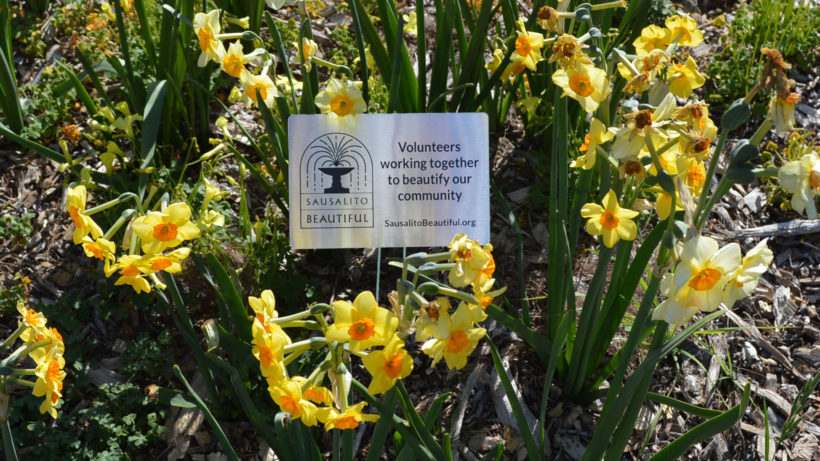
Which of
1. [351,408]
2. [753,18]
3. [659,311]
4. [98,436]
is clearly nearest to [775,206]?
[753,18]

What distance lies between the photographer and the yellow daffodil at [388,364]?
4.57 ft

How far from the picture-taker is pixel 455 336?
4.58 ft

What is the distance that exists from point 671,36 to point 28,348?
1.76 m

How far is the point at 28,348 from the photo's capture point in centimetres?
163

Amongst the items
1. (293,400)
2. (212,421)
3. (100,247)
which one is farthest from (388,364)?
(100,247)

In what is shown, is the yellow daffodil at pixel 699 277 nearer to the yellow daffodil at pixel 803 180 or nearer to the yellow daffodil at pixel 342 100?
the yellow daffodil at pixel 803 180

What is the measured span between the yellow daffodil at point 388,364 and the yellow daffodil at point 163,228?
542mm

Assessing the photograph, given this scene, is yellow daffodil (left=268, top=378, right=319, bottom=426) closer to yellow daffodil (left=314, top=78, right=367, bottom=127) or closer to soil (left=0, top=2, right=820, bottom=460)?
soil (left=0, top=2, right=820, bottom=460)

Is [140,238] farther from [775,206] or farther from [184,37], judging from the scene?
[775,206]

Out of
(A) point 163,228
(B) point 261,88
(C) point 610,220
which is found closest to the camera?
Result: (C) point 610,220

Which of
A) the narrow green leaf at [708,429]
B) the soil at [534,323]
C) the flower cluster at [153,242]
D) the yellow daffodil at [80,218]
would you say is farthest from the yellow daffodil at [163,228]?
the narrow green leaf at [708,429]

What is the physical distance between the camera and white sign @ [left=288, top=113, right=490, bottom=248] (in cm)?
209

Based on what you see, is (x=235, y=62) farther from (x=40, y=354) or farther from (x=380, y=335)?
(x=380, y=335)

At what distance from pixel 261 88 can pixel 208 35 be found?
0.64 ft
